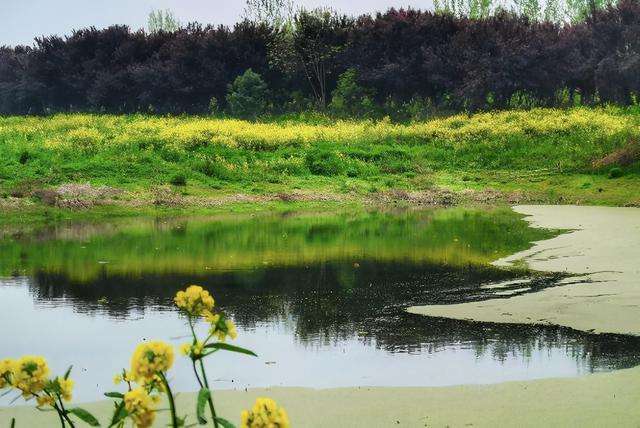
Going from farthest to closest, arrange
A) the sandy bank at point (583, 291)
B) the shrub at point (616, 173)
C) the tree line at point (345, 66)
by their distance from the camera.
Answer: the tree line at point (345, 66) → the shrub at point (616, 173) → the sandy bank at point (583, 291)

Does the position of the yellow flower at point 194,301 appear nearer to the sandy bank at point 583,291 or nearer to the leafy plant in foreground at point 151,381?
the leafy plant in foreground at point 151,381

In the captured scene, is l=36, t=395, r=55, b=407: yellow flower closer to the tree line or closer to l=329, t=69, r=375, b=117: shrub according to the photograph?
the tree line

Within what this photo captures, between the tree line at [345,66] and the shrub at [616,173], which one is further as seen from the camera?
the tree line at [345,66]

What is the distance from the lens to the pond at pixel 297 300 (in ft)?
30.6

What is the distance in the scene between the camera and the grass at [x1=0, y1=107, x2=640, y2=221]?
103ft

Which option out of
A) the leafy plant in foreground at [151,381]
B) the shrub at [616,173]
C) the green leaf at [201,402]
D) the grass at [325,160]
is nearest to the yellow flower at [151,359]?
the leafy plant in foreground at [151,381]

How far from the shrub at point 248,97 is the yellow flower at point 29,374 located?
49.6m

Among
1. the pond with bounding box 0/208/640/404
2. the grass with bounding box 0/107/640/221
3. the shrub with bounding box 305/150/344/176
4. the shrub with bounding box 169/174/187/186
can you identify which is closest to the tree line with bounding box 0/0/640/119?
the grass with bounding box 0/107/640/221

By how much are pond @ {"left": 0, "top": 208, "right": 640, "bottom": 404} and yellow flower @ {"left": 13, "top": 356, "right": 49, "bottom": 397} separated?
5.25 meters

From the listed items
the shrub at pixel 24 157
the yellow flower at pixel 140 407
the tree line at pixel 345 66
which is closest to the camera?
the yellow flower at pixel 140 407

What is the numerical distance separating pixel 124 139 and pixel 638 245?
2569cm

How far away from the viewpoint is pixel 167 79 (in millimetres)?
57031

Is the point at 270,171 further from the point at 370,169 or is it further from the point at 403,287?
the point at 403,287

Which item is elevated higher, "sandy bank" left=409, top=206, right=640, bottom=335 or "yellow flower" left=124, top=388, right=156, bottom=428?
"yellow flower" left=124, top=388, right=156, bottom=428
